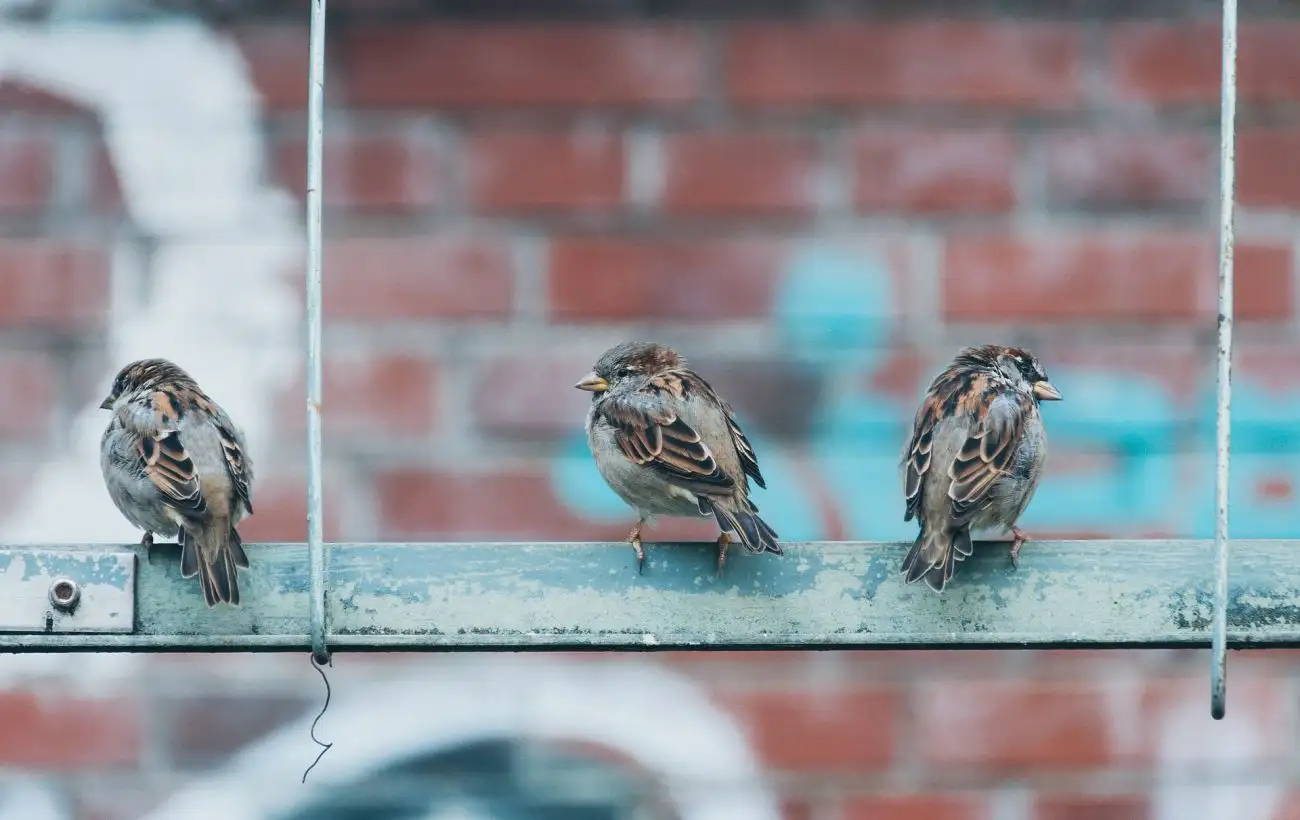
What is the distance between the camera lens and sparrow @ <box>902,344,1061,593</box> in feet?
7.83

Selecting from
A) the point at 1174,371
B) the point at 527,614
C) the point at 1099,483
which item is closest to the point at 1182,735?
the point at 1099,483

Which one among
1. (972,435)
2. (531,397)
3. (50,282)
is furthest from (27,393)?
(972,435)

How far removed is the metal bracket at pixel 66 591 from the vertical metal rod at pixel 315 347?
0.58ft

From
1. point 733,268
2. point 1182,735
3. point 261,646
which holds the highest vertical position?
point 733,268

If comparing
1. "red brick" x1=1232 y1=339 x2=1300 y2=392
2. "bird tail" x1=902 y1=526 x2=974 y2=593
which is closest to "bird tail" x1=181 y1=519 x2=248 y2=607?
"bird tail" x1=902 y1=526 x2=974 y2=593

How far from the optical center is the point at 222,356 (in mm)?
2803

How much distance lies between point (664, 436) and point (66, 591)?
123 cm

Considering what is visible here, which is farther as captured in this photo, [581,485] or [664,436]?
[581,485]

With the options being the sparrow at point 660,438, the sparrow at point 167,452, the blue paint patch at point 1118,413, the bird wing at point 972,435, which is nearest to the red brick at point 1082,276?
the blue paint patch at point 1118,413

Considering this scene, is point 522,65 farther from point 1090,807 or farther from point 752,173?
point 1090,807

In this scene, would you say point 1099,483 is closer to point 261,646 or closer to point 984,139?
point 984,139

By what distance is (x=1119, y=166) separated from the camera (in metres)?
2.80

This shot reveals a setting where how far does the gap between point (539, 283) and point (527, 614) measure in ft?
4.39

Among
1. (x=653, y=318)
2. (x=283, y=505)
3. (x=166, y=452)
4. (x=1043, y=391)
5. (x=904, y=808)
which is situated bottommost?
(x=904, y=808)
